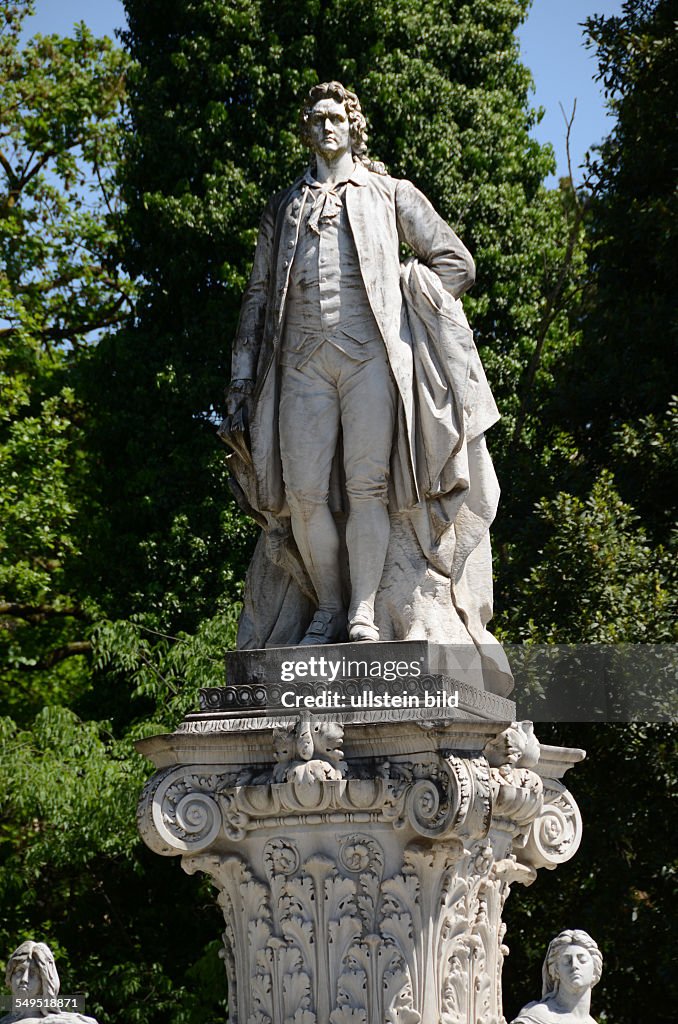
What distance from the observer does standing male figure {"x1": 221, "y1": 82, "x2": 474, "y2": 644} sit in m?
7.86

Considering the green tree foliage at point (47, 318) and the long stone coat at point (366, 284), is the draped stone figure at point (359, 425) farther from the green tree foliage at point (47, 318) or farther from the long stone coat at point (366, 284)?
the green tree foliage at point (47, 318)

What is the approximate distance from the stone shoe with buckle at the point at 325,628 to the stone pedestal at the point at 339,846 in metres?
0.55

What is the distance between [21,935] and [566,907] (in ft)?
16.7

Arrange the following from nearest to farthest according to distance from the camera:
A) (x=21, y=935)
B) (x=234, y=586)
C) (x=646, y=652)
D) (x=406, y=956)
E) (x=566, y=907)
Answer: (x=406, y=956), (x=646, y=652), (x=566, y=907), (x=21, y=935), (x=234, y=586)

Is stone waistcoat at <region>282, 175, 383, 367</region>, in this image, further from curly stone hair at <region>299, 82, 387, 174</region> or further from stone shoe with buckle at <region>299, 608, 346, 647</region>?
stone shoe with buckle at <region>299, 608, 346, 647</region>

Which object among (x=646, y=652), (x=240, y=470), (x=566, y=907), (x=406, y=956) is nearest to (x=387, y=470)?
(x=240, y=470)

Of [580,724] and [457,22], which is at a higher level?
[457,22]

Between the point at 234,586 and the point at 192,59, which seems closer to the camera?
the point at 234,586

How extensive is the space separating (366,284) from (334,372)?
424 millimetres

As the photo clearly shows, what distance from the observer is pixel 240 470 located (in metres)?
8.22

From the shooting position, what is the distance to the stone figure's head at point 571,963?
23.8 feet

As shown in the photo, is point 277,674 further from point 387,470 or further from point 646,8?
point 646,8

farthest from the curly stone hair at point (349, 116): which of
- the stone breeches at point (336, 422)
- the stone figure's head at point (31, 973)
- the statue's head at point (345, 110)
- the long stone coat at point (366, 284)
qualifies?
the stone figure's head at point (31, 973)

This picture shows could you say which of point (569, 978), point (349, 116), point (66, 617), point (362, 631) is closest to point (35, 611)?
point (66, 617)
